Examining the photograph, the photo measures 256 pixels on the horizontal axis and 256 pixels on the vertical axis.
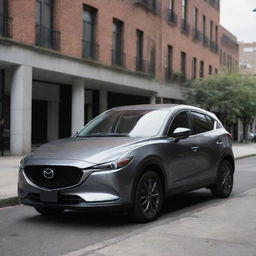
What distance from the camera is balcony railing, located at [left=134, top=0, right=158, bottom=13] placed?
91.4ft

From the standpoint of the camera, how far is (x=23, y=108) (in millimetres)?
19312

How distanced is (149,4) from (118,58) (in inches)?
194

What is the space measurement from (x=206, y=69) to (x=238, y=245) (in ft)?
119

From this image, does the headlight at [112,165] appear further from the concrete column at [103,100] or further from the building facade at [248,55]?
the building facade at [248,55]

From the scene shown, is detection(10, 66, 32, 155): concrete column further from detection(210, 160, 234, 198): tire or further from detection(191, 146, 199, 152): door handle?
detection(191, 146, 199, 152): door handle

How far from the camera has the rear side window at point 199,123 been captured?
9.02 metres

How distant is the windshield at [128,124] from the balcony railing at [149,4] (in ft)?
65.6

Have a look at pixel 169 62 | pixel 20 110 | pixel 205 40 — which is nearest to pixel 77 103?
pixel 20 110

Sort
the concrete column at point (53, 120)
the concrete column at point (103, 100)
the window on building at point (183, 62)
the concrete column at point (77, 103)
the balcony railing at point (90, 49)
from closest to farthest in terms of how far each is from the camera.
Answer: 1. the concrete column at point (77, 103)
2. the balcony railing at point (90, 49)
3. the concrete column at point (53, 120)
4. the concrete column at point (103, 100)
5. the window on building at point (183, 62)

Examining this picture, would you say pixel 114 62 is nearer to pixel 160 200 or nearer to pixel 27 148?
pixel 27 148

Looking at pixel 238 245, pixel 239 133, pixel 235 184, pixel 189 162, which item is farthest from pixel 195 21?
pixel 238 245

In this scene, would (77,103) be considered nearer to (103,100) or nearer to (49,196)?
(103,100)

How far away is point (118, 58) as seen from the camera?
26516 millimetres

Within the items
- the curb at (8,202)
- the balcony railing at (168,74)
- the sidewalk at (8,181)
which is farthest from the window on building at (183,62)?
the curb at (8,202)
